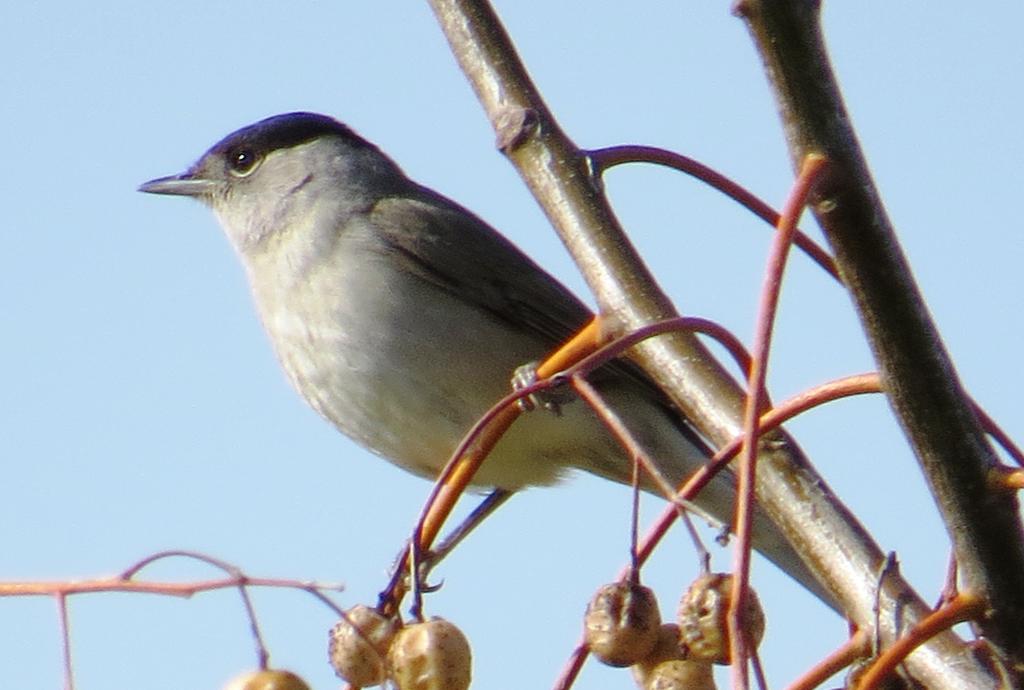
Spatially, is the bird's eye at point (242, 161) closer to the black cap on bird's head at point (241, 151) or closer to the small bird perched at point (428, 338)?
the black cap on bird's head at point (241, 151)

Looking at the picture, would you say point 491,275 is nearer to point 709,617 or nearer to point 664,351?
point 664,351

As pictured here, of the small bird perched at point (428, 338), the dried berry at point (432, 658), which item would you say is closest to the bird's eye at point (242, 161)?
the small bird perched at point (428, 338)

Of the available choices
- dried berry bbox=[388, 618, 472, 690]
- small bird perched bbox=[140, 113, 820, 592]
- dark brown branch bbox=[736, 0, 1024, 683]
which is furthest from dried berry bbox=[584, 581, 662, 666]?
small bird perched bbox=[140, 113, 820, 592]

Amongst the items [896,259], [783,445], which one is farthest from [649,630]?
[896,259]

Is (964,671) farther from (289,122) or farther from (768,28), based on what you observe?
(289,122)

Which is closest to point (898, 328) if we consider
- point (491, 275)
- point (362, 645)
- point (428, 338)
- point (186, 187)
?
point (362, 645)
